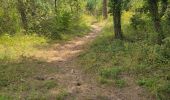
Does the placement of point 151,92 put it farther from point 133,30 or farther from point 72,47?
point 133,30

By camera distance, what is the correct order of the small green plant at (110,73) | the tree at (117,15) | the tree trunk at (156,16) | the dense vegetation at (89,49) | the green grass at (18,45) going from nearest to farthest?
the dense vegetation at (89,49) < the small green plant at (110,73) < the tree trunk at (156,16) < the green grass at (18,45) < the tree at (117,15)

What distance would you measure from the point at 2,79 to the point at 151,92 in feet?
14.2

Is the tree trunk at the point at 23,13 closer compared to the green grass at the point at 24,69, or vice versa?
the green grass at the point at 24,69

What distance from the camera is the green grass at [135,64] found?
9.20m

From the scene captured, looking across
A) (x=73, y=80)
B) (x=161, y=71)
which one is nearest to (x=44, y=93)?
(x=73, y=80)

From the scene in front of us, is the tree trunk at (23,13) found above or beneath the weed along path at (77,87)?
above

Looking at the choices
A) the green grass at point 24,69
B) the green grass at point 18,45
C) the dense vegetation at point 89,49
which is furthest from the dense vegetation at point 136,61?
the green grass at point 18,45

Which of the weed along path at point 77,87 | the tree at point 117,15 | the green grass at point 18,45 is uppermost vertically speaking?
the tree at point 117,15

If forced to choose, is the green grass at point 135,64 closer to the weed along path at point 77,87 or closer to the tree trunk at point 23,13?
the weed along path at point 77,87

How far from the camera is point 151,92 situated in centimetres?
864

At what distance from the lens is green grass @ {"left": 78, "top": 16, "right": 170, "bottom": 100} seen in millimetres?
→ 9203

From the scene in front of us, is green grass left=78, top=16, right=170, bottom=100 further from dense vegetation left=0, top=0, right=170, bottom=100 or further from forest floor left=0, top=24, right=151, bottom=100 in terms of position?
forest floor left=0, top=24, right=151, bottom=100

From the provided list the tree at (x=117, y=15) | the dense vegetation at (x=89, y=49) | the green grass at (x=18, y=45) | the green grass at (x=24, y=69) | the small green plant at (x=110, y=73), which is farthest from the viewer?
the tree at (x=117, y=15)

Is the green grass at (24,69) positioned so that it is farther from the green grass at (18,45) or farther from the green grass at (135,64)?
the green grass at (135,64)
